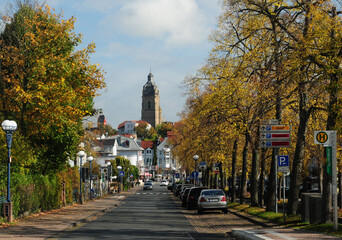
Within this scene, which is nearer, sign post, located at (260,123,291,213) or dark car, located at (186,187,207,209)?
sign post, located at (260,123,291,213)

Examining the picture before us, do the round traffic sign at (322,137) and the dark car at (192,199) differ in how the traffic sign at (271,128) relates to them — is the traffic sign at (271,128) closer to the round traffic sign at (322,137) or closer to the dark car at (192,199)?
the round traffic sign at (322,137)

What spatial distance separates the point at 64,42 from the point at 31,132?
17.7ft

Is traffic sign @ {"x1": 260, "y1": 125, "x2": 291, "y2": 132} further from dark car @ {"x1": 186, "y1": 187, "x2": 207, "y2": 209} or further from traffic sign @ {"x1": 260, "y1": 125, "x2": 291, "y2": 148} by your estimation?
dark car @ {"x1": 186, "y1": 187, "x2": 207, "y2": 209}

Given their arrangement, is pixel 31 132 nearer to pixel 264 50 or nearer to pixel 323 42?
pixel 264 50

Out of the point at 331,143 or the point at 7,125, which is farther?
the point at 7,125

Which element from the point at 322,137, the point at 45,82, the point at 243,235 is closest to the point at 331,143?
the point at 322,137

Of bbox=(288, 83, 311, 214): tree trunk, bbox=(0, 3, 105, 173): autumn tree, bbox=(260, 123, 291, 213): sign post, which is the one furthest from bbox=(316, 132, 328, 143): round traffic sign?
bbox=(0, 3, 105, 173): autumn tree

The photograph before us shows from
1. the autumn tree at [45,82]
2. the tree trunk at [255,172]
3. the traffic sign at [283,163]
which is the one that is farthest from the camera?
the tree trunk at [255,172]

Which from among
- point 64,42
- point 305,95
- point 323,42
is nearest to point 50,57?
point 64,42

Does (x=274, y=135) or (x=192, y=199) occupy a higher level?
(x=274, y=135)

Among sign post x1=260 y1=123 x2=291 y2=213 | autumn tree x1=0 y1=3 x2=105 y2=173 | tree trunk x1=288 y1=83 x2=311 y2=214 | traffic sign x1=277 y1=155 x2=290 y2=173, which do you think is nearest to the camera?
tree trunk x1=288 y1=83 x2=311 y2=214

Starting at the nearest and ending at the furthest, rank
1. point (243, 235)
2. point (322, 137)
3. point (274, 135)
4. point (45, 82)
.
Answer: point (243, 235) → point (322, 137) → point (274, 135) → point (45, 82)

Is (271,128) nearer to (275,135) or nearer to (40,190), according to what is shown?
(275,135)

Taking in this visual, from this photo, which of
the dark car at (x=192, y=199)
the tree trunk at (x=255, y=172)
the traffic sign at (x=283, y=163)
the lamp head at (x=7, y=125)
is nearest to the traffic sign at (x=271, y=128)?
the traffic sign at (x=283, y=163)
